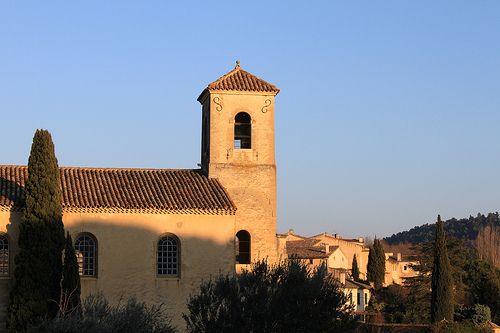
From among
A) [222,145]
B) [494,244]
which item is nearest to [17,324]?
[222,145]

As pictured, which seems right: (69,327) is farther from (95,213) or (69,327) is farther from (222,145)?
(222,145)

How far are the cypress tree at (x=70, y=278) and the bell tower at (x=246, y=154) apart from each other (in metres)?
7.97

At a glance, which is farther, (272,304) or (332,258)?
(332,258)

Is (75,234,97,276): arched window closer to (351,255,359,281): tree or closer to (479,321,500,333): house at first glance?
(479,321,500,333): house

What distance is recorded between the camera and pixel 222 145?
31.0 m

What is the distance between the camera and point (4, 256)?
25.8 meters

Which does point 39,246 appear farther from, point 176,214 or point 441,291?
point 441,291

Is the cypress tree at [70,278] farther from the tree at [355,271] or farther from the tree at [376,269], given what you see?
the tree at [376,269]

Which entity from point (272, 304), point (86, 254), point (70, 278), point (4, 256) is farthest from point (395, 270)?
point (70, 278)

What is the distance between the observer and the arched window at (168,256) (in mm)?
27672

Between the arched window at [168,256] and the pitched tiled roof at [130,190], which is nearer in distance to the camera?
the pitched tiled roof at [130,190]

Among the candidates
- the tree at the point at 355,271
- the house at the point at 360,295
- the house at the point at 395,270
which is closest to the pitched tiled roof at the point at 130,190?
the house at the point at 360,295

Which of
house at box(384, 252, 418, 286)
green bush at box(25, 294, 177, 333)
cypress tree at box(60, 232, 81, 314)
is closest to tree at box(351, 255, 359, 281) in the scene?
house at box(384, 252, 418, 286)

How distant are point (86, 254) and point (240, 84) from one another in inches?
419
